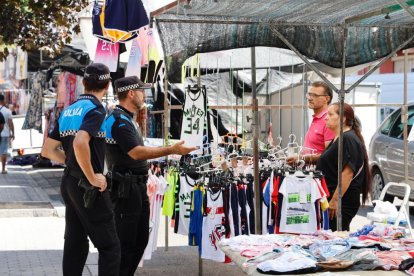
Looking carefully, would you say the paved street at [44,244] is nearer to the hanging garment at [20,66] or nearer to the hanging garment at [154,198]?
the hanging garment at [154,198]

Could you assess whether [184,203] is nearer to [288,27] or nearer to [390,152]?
[288,27]

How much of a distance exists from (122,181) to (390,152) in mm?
8296

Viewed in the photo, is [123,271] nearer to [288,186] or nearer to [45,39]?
[288,186]

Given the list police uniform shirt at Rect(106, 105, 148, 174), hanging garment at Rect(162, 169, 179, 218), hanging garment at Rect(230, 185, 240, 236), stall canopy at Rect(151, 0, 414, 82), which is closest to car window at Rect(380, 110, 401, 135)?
stall canopy at Rect(151, 0, 414, 82)

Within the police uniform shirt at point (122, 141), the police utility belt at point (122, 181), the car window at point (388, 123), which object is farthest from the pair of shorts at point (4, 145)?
the police utility belt at point (122, 181)

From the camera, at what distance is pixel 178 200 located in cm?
920

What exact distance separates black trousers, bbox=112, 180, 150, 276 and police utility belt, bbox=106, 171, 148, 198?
3cm

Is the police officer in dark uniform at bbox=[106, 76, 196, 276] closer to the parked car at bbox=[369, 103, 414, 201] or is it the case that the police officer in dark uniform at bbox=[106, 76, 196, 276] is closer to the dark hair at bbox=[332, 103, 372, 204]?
the dark hair at bbox=[332, 103, 372, 204]

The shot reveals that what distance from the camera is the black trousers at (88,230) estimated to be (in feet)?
23.0

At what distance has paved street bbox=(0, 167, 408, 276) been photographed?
386 inches

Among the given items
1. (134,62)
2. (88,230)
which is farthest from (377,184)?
(88,230)

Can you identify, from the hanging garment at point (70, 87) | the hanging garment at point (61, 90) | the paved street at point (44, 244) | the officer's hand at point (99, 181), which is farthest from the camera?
the hanging garment at point (61, 90)

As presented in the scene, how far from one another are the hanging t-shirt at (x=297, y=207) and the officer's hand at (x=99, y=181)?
2.19 metres

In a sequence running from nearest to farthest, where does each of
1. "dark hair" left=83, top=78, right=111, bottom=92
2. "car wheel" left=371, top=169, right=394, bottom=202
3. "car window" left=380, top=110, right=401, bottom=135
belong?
1. "dark hair" left=83, top=78, right=111, bottom=92
2. "car window" left=380, top=110, right=401, bottom=135
3. "car wheel" left=371, top=169, right=394, bottom=202
